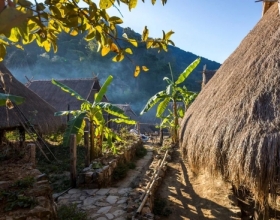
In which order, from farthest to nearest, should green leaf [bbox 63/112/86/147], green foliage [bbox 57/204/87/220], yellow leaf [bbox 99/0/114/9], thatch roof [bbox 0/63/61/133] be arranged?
thatch roof [bbox 0/63/61/133] → green leaf [bbox 63/112/86/147] → green foliage [bbox 57/204/87/220] → yellow leaf [bbox 99/0/114/9]

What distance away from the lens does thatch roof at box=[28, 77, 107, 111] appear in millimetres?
15156

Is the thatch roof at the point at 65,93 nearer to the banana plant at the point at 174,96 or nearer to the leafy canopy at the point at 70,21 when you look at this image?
the banana plant at the point at 174,96

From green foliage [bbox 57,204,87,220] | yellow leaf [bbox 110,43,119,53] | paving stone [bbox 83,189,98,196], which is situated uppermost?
yellow leaf [bbox 110,43,119,53]

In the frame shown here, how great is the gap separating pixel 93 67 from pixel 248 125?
2989cm

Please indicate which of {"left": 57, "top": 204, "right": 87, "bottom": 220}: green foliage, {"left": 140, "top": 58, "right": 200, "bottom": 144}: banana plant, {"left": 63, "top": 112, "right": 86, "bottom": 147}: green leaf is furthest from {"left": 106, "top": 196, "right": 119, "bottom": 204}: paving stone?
{"left": 140, "top": 58, "right": 200, "bottom": 144}: banana plant

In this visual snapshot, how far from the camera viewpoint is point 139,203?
4305 millimetres

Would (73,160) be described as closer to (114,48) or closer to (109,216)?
(109,216)

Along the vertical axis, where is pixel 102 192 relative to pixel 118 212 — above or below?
below

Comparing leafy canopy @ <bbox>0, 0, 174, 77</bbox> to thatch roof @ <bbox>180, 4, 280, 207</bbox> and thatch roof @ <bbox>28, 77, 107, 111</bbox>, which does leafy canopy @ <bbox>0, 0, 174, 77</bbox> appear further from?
thatch roof @ <bbox>28, 77, 107, 111</bbox>

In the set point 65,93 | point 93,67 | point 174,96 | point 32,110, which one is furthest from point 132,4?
point 93,67

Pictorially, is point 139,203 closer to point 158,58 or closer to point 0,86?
point 0,86

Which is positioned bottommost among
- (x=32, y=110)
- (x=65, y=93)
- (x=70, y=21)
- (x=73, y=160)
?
(x=73, y=160)

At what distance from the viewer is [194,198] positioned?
568 cm

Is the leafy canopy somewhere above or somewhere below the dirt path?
above
